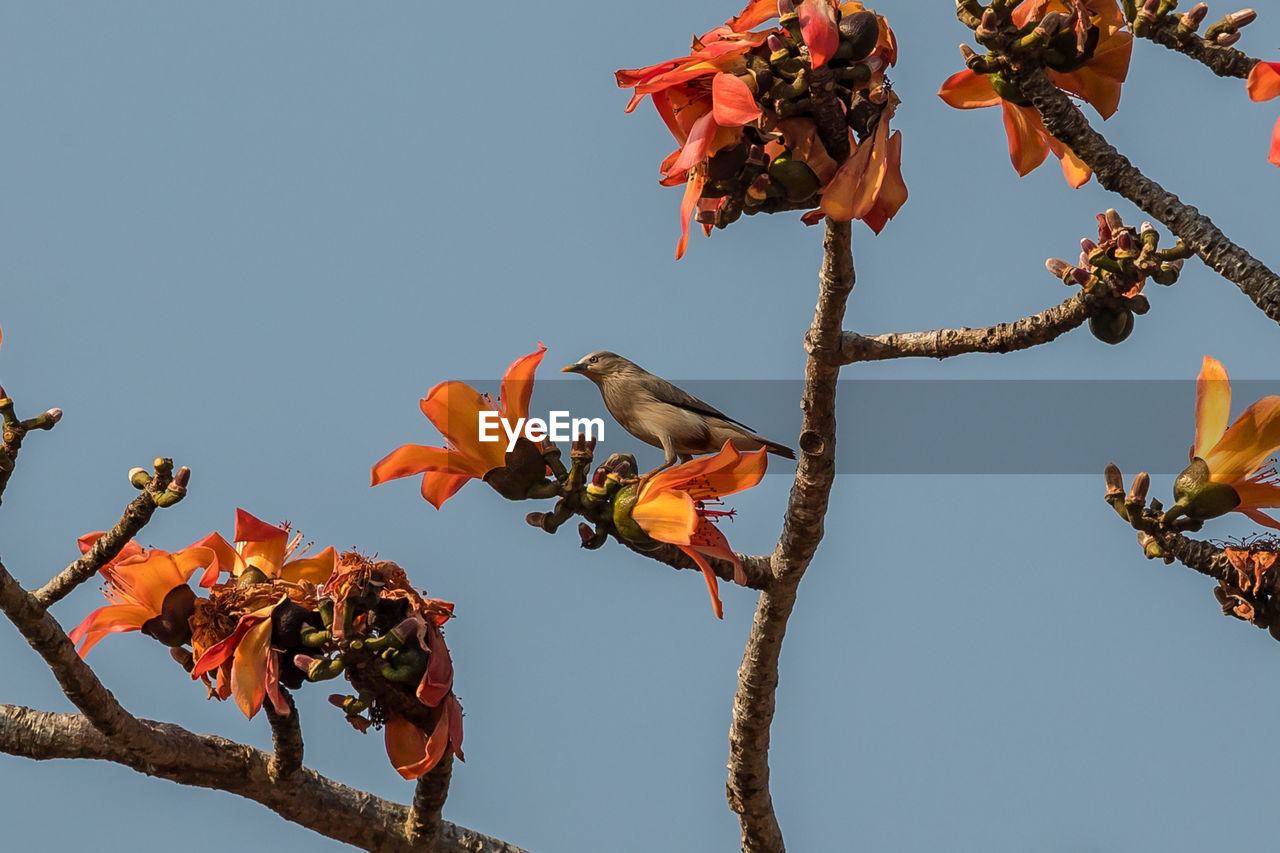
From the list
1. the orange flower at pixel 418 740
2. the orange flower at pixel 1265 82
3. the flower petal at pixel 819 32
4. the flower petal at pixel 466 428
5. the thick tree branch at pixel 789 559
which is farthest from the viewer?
the thick tree branch at pixel 789 559

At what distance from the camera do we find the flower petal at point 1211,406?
3.18m

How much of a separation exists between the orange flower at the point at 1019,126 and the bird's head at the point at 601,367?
1.13m

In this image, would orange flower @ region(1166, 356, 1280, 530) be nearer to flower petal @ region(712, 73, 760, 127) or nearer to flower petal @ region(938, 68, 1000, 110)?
flower petal @ region(938, 68, 1000, 110)

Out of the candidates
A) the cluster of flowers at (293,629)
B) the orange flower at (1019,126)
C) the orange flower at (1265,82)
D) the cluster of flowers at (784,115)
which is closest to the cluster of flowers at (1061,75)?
Answer: the orange flower at (1019,126)

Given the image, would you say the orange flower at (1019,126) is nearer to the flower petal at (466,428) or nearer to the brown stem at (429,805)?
the flower petal at (466,428)

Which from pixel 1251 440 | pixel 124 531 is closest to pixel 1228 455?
pixel 1251 440

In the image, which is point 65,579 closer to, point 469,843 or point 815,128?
point 469,843

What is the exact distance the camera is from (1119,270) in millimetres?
3344

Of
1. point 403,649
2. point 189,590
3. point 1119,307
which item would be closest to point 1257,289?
point 1119,307

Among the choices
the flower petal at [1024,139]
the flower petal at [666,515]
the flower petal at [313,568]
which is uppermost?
the flower petal at [1024,139]

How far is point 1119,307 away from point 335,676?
73.7 inches

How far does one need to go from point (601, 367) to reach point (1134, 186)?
5.97 ft

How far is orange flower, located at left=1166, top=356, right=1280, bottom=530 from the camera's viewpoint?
3174 mm

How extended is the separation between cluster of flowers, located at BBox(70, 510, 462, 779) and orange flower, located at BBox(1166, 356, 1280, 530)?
1.62 m
